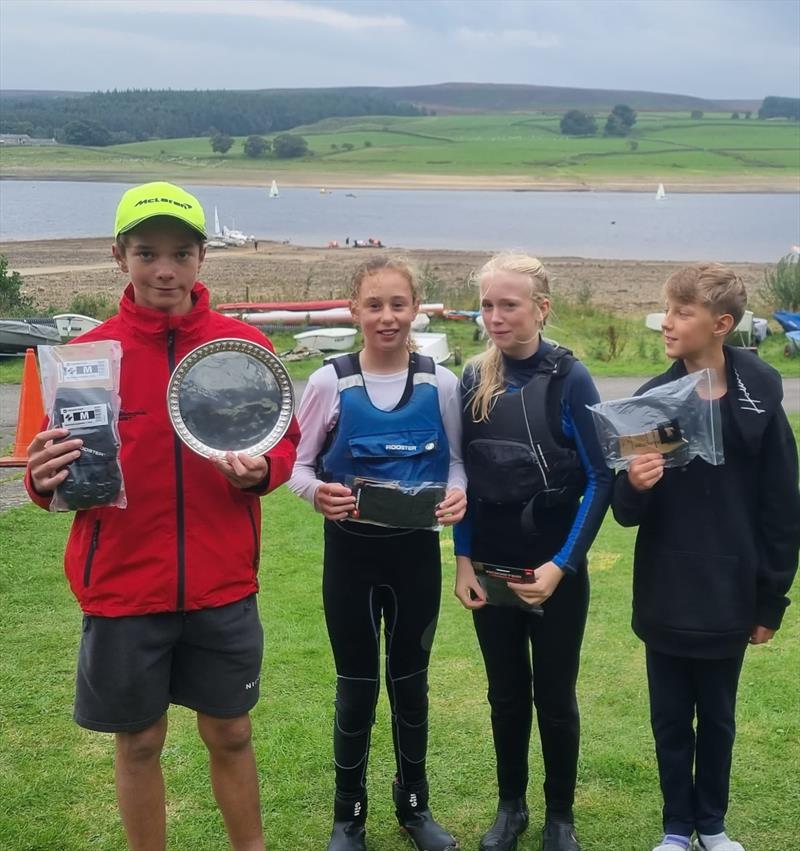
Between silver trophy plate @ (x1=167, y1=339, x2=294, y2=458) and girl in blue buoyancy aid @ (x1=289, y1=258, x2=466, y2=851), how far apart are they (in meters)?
0.33

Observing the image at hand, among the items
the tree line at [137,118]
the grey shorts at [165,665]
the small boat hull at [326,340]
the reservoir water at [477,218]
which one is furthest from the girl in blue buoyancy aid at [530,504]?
the tree line at [137,118]

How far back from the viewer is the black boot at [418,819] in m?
3.55

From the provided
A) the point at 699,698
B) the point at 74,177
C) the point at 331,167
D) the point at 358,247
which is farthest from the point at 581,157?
the point at 699,698

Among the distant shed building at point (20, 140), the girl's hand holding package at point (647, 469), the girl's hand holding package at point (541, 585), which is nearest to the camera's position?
the girl's hand holding package at point (647, 469)

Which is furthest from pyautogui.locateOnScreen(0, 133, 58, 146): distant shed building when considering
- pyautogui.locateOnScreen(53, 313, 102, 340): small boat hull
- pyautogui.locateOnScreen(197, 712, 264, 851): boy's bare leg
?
pyautogui.locateOnScreen(197, 712, 264, 851): boy's bare leg

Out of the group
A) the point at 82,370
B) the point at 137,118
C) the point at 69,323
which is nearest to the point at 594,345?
the point at 69,323

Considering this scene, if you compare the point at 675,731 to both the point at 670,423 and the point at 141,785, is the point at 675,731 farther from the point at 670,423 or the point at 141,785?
the point at 141,785

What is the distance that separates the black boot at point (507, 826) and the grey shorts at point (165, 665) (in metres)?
1.17

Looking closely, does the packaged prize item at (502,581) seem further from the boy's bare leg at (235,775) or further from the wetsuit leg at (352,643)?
the boy's bare leg at (235,775)

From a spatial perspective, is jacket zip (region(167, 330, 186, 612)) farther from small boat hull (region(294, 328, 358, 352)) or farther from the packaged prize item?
small boat hull (region(294, 328, 358, 352))

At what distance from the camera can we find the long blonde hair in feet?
11.0

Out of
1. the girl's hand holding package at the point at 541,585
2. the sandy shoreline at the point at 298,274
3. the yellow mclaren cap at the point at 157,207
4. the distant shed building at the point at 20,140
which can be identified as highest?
the distant shed building at the point at 20,140

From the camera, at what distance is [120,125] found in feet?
488

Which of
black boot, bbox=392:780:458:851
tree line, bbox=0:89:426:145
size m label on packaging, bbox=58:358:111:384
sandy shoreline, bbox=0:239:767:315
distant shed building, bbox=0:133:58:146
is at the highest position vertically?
tree line, bbox=0:89:426:145
